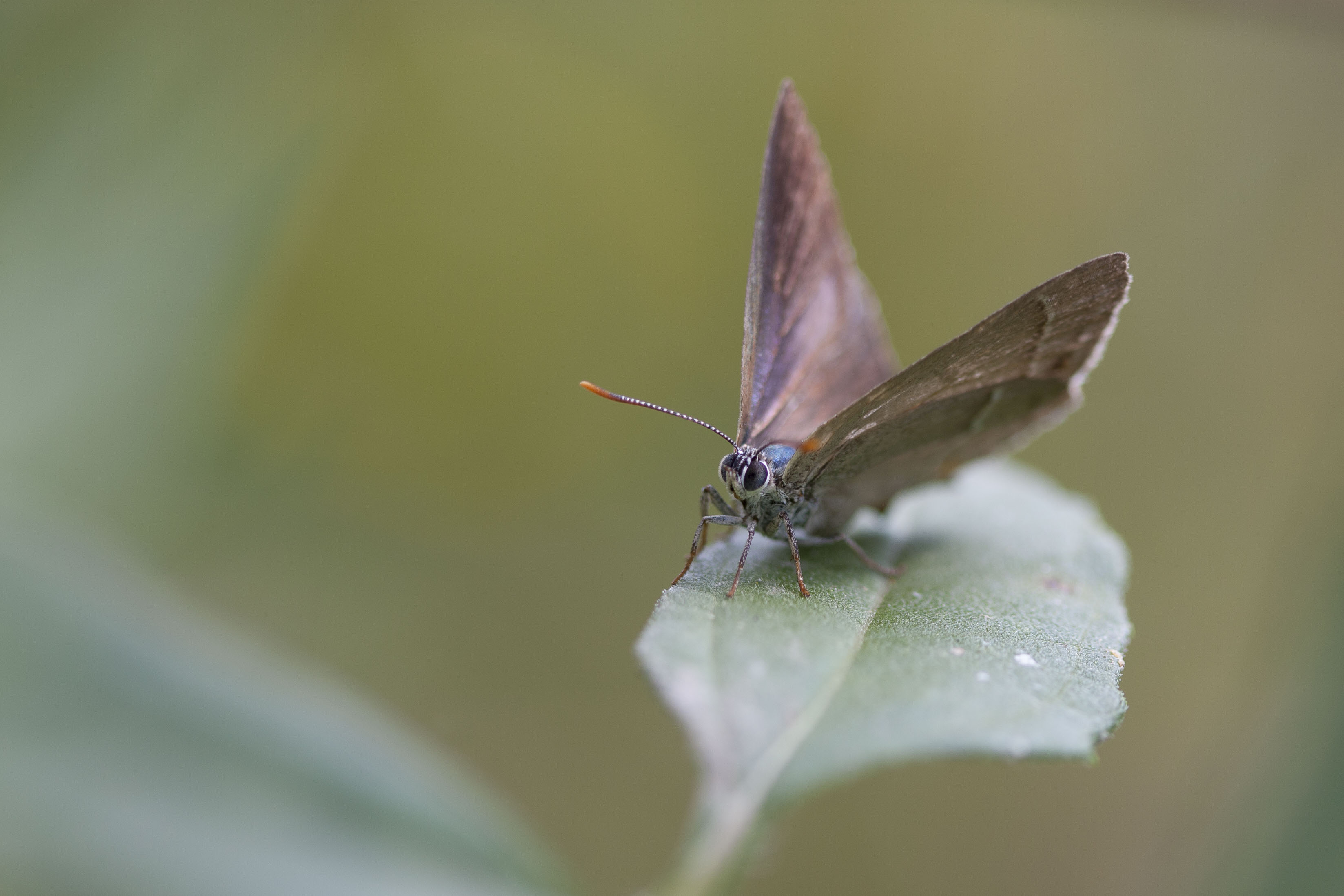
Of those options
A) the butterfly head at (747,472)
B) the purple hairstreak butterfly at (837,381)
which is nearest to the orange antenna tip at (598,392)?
the purple hairstreak butterfly at (837,381)

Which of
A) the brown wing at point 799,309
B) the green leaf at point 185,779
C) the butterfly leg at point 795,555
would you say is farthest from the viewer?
the brown wing at point 799,309

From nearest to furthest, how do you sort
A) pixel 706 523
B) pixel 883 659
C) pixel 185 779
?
pixel 185 779 → pixel 883 659 → pixel 706 523

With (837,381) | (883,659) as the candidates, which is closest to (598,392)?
(837,381)

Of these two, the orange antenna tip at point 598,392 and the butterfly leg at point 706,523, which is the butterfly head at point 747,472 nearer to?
the butterfly leg at point 706,523

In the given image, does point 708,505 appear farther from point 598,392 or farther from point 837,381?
point 837,381

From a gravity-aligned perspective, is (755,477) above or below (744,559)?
above
